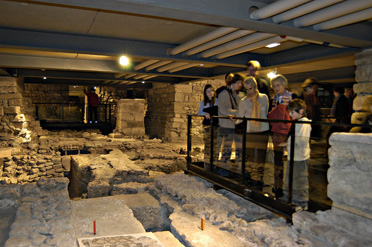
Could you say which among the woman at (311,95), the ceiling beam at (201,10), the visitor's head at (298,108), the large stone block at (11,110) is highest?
the ceiling beam at (201,10)

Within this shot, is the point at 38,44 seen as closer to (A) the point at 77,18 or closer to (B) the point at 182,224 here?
(A) the point at 77,18

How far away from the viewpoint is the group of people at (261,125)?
326 centimetres

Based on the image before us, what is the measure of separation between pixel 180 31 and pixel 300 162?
333 centimetres

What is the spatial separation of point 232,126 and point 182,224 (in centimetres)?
195

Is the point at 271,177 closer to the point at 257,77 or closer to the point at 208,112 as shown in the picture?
the point at 257,77

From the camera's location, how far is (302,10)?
130 inches

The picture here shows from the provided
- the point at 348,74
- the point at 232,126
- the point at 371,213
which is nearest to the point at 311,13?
the point at 232,126

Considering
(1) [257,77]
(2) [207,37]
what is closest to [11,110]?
(2) [207,37]

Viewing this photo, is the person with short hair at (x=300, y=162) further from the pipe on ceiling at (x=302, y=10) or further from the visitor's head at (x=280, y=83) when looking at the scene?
the pipe on ceiling at (x=302, y=10)

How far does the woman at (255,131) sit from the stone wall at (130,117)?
31.7 ft

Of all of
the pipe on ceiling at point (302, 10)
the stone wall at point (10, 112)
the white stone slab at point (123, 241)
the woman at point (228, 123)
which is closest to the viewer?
the white stone slab at point (123, 241)

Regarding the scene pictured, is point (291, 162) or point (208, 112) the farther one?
point (208, 112)

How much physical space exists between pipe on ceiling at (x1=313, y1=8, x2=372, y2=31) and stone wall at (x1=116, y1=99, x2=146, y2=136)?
1038cm

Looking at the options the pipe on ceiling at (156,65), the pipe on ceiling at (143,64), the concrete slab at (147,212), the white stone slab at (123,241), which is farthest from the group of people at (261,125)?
the pipe on ceiling at (143,64)
